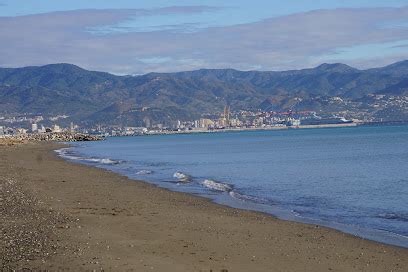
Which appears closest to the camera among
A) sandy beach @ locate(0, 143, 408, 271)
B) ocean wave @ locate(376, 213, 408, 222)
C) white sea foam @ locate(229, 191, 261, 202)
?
sandy beach @ locate(0, 143, 408, 271)

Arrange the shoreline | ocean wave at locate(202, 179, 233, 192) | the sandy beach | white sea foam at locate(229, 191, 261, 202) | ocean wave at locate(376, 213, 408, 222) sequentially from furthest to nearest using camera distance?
ocean wave at locate(202, 179, 233, 192) < white sea foam at locate(229, 191, 261, 202) < ocean wave at locate(376, 213, 408, 222) < the shoreline < the sandy beach

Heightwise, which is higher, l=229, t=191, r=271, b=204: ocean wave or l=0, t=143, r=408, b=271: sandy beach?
l=0, t=143, r=408, b=271: sandy beach

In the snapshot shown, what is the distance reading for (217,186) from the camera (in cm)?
2892

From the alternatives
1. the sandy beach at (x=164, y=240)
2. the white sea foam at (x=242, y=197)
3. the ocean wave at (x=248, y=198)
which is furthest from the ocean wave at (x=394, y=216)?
the white sea foam at (x=242, y=197)

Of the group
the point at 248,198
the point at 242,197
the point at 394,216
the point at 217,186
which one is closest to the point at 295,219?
the point at 394,216

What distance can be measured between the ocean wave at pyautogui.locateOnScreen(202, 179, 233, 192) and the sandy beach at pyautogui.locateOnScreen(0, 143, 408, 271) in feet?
19.9

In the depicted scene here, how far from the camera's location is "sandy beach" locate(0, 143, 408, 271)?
11.3 meters

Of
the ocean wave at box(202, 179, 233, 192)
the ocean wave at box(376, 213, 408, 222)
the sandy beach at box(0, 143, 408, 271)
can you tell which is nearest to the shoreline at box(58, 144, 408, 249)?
the sandy beach at box(0, 143, 408, 271)

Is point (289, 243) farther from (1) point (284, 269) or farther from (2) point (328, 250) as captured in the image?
(1) point (284, 269)

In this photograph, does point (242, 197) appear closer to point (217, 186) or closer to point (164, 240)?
point (217, 186)

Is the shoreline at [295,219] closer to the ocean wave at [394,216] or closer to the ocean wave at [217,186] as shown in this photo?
the ocean wave at [217,186]

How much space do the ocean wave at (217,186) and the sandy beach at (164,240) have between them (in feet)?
19.9

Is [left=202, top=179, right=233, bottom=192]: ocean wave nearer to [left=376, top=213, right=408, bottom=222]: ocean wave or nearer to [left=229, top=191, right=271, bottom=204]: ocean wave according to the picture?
[left=229, top=191, right=271, bottom=204]: ocean wave

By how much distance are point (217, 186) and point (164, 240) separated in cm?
1516
